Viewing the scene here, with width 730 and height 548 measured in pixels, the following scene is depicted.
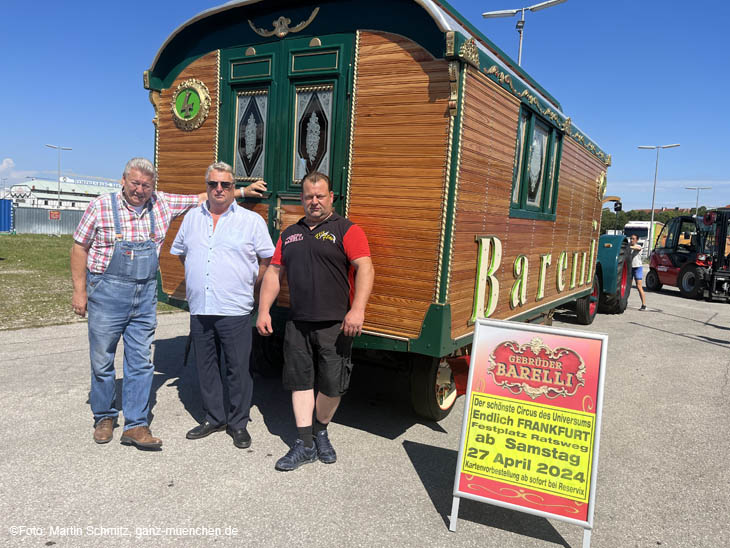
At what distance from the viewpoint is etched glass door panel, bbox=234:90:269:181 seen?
15.0 feet

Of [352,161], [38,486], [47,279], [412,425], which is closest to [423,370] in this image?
[412,425]

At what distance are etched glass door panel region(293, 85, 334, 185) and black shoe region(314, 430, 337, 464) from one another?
198 centimetres

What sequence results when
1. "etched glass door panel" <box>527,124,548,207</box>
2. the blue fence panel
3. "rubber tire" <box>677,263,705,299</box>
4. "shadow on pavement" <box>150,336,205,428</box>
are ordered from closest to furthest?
"shadow on pavement" <box>150,336,205,428</box>, "etched glass door panel" <box>527,124,548,207</box>, "rubber tire" <box>677,263,705,299</box>, the blue fence panel

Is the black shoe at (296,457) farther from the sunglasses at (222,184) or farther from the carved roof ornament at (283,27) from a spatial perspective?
the carved roof ornament at (283,27)

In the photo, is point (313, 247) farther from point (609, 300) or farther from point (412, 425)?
point (609, 300)

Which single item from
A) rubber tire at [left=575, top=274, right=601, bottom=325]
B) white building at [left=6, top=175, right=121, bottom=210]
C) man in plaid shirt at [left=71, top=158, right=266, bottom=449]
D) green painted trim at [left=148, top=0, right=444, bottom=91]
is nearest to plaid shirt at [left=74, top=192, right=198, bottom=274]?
man in plaid shirt at [left=71, top=158, right=266, bottom=449]

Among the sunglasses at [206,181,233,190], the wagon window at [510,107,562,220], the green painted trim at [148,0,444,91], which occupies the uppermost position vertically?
the green painted trim at [148,0,444,91]

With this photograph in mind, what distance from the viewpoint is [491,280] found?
4488mm

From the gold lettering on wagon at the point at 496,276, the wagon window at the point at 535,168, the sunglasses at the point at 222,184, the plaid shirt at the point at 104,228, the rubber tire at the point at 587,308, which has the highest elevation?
the wagon window at the point at 535,168

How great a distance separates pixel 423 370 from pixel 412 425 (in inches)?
24.4

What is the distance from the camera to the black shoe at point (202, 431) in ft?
13.2

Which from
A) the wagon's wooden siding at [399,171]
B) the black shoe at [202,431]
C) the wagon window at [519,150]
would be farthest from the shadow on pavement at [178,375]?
the wagon window at [519,150]

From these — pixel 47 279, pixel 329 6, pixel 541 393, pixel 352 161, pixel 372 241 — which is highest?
pixel 329 6

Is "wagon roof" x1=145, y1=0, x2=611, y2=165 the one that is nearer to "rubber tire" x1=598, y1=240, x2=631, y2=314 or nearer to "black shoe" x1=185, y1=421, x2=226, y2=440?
"black shoe" x1=185, y1=421, x2=226, y2=440
